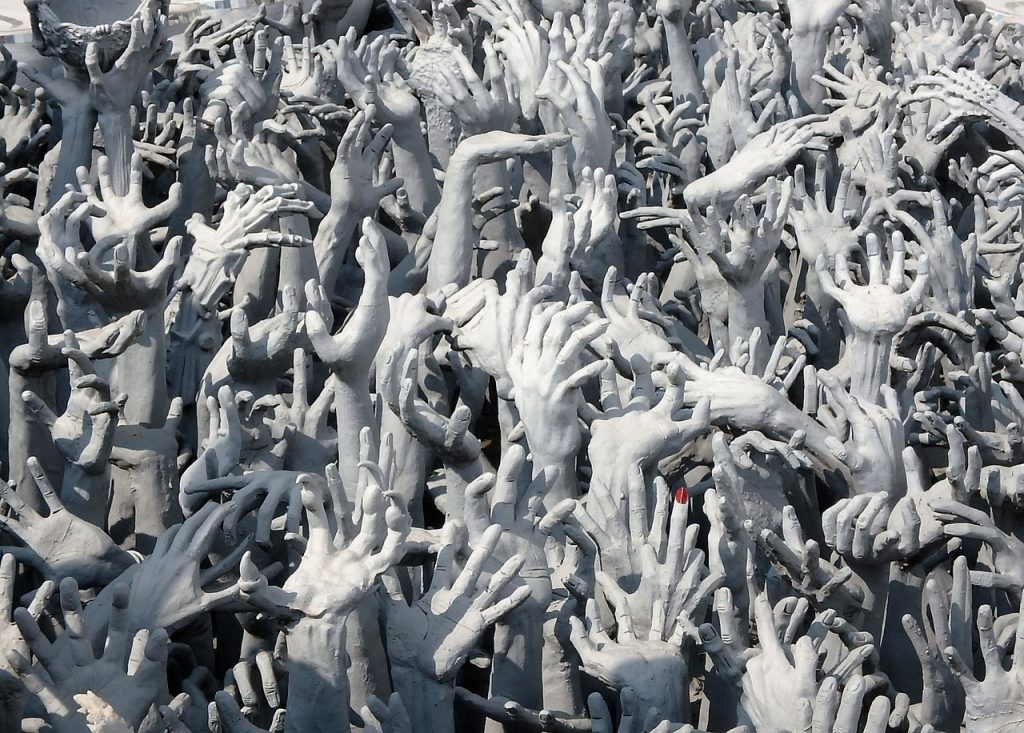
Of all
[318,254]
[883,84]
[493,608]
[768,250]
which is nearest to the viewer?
[493,608]

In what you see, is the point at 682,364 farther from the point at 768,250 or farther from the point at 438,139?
the point at 438,139

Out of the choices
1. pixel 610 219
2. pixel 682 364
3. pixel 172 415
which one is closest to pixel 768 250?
pixel 610 219

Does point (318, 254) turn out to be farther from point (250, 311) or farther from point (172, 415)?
point (172, 415)

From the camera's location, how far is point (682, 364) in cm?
455

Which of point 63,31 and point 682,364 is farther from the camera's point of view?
point 63,31

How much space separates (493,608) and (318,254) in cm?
248

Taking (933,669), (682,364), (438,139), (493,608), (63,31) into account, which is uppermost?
(63,31)

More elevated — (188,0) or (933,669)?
(188,0)

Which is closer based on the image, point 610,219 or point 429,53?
point 610,219

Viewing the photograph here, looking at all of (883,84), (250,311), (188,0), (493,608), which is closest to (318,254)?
(250,311)

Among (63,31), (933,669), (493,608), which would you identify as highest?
(63,31)

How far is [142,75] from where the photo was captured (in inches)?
240

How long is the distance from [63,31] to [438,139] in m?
1.57

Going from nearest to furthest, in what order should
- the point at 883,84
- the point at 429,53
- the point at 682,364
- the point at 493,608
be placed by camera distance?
the point at 493,608
the point at 682,364
the point at 429,53
the point at 883,84
